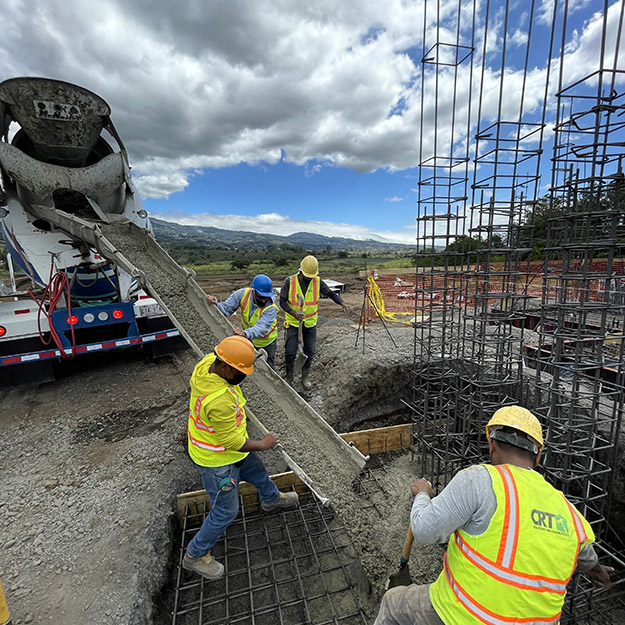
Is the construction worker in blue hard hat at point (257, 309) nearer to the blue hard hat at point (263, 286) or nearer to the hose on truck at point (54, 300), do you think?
the blue hard hat at point (263, 286)

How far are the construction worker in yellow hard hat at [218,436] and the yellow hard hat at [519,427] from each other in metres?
1.48

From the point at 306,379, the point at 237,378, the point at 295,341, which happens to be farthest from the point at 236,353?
the point at 306,379

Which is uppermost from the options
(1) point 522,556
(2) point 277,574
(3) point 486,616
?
(1) point 522,556

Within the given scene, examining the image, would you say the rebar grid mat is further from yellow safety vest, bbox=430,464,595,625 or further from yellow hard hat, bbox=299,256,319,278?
yellow hard hat, bbox=299,256,319,278

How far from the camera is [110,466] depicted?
12.6 feet

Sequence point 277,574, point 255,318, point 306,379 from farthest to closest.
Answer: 1. point 306,379
2. point 255,318
3. point 277,574

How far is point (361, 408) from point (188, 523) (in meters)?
2.74

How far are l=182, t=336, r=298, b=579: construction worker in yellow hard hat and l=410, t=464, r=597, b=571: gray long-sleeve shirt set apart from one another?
52.6 inches

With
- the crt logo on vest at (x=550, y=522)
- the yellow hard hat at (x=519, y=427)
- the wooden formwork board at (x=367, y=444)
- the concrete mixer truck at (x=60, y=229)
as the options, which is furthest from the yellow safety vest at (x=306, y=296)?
the crt logo on vest at (x=550, y=522)

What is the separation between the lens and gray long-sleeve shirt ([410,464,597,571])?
1.47 meters

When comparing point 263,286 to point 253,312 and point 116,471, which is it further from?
point 116,471

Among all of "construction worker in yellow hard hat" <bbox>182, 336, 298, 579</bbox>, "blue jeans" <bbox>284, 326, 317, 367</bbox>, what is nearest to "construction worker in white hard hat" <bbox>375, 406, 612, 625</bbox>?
"construction worker in yellow hard hat" <bbox>182, 336, 298, 579</bbox>

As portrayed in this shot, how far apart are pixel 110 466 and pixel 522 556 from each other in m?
3.90

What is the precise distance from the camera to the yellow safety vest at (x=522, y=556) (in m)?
1.37
